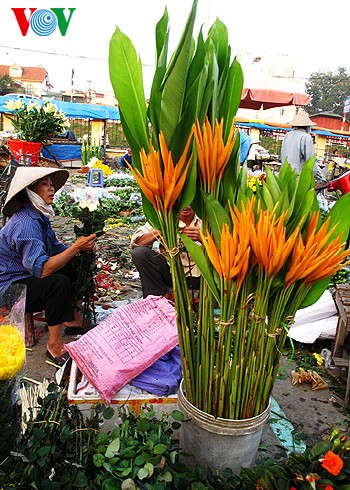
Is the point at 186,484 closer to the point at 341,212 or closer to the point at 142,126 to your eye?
the point at 341,212

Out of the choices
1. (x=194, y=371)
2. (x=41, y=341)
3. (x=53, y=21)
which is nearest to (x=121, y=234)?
(x=41, y=341)

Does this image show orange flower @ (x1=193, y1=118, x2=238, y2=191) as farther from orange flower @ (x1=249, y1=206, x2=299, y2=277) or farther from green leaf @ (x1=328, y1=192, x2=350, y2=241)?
green leaf @ (x1=328, y1=192, x2=350, y2=241)

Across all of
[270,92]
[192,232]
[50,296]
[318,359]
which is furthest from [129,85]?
[270,92]

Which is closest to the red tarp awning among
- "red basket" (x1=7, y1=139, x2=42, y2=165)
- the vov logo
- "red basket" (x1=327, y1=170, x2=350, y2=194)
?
the vov logo

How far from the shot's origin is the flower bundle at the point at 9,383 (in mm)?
1526

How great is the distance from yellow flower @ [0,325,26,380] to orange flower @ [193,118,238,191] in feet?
3.05

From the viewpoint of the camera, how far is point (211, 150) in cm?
140

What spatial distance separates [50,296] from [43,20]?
22.2 ft

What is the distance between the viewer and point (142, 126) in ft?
4.91

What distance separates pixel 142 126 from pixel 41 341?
2.29 meters

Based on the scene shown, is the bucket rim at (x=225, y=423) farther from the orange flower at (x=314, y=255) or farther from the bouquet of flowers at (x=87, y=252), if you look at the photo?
the bouquet of flowers at (x=87, y=252)

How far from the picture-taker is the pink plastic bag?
204cm

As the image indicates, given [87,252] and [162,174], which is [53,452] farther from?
[87,252]

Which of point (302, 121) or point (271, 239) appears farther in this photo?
point (302, 121)
